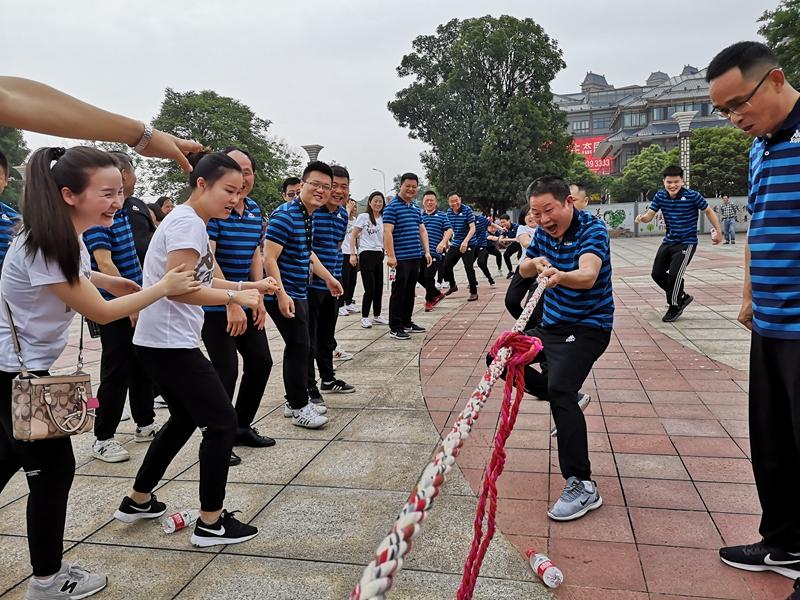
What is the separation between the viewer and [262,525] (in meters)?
2.75

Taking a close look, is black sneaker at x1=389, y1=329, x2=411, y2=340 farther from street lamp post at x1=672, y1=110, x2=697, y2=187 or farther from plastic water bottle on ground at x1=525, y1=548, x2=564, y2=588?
street lamp post at x1=672, y1=110, x2=697, y2=187

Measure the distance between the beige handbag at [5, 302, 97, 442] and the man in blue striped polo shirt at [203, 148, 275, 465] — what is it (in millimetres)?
1220

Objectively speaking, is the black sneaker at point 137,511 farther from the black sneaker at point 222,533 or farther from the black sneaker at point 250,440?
the black sneaker at point 250,440

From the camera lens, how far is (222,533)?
8.46ft

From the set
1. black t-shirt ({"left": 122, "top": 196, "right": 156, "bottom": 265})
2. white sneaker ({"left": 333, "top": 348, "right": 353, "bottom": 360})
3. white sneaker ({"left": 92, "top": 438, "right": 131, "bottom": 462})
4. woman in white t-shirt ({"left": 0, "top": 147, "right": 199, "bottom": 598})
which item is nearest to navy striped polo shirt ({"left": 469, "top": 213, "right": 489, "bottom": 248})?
white sneaker ({"left": 333, "top": 348, "right": 353, "bottom": 360})

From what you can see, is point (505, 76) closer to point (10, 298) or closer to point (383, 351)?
point (383, 351)

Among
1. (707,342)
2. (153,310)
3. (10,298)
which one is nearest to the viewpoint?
(10,298)

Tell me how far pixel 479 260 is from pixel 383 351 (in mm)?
4860

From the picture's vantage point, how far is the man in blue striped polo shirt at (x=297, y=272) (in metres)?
4.06

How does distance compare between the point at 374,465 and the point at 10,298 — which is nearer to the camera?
the point at 10,298

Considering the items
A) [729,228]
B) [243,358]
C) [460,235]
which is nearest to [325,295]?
[243,358]

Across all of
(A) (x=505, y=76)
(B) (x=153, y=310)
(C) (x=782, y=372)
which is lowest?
(C) (x=782, y=372)

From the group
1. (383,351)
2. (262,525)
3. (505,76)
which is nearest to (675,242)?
(383,351)

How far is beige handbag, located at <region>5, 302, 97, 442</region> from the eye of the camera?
197 centimetres
